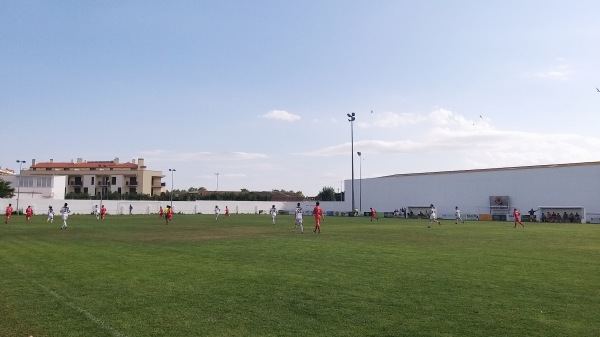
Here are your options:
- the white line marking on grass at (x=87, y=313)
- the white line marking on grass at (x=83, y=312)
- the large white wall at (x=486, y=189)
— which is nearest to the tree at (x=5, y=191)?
the large white wall at (x=486, y=189)

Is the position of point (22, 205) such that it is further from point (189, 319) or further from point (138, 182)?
point (189, 319)

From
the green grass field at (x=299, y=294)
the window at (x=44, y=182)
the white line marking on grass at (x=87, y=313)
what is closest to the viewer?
the white line marking on grass at (x=87, y=313)

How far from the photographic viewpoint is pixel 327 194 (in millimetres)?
127812

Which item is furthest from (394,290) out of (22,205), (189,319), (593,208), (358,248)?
(22,205)

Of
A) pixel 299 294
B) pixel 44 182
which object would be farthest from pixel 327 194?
pixel 299 294

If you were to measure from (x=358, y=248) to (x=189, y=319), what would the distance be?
12.4 m

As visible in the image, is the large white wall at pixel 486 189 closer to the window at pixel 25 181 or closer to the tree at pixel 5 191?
the tree at pixel 5 191

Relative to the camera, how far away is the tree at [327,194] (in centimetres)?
12538

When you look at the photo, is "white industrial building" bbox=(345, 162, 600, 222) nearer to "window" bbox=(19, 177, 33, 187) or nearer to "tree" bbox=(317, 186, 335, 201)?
"tree" bbox=(317, 186, 335, 201)

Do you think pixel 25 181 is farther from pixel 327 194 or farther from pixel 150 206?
pixel 327 194

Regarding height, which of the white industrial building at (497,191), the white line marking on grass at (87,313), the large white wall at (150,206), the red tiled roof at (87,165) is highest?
the red tiled roof at (87,165)

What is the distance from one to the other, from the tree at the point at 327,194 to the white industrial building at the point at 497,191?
120ft

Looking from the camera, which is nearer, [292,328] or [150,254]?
[292,328]

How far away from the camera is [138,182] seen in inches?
4692
